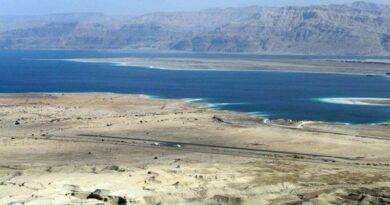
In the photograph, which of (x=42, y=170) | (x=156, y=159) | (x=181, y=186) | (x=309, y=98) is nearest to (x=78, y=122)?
(x=156, y=159)

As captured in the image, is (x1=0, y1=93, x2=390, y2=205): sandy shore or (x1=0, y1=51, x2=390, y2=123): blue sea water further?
(x1=0, y1=51, x2=390, y2=123): blue sea water

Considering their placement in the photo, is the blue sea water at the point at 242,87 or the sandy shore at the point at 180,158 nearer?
the sandy shore at the point at 180,158

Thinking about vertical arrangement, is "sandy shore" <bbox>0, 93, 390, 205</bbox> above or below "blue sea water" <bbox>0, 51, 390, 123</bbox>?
above

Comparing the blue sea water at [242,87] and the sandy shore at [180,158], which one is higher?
the sandy shore at [180,158]

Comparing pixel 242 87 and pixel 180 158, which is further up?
pixel 180 158

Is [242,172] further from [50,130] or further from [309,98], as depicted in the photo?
[309,98]
